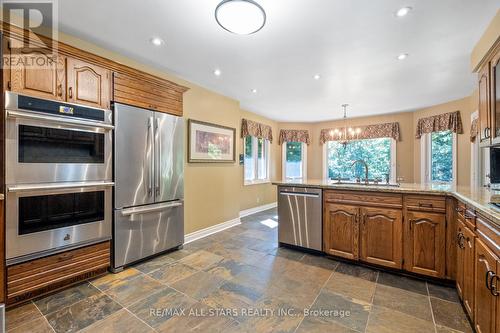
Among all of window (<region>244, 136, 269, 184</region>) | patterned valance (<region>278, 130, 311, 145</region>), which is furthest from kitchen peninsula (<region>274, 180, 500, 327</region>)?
patterned valance (<region>278, 130, 311, 145</region>)

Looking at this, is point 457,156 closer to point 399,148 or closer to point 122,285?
point 399,148

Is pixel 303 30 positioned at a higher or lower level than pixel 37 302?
higher

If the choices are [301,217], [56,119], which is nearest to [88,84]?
[56,119]

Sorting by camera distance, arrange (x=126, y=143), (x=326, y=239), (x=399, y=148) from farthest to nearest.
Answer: (x=399, y=148) < (x=326, y=239) < (x=126, y=143)

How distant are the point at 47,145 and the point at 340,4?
279 cm

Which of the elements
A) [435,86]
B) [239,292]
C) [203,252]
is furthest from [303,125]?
[239,292]

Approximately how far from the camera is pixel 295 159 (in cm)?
705

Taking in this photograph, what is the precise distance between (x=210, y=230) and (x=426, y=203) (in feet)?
9.93

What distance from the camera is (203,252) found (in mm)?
3189

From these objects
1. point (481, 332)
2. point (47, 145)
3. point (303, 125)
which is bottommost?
point (481, 332)

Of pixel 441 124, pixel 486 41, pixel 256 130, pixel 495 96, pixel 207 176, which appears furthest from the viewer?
pixel 256 130

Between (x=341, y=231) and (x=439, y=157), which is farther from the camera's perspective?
(x=439, y=157)

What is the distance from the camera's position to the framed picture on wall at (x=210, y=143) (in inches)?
145

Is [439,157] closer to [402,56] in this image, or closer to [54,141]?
[402,56]
